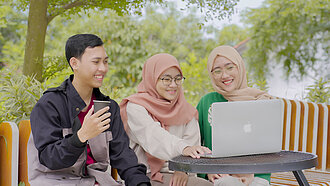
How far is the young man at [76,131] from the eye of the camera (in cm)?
192

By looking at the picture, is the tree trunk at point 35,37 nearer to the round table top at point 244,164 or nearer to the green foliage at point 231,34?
the round table top at point 244,164

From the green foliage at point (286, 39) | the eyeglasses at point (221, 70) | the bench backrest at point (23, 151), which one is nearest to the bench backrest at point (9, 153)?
the bench backrest at point (23, 151)

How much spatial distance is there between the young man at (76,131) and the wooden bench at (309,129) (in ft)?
7.03

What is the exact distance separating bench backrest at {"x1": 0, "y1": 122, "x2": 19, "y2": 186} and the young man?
0.15 meters

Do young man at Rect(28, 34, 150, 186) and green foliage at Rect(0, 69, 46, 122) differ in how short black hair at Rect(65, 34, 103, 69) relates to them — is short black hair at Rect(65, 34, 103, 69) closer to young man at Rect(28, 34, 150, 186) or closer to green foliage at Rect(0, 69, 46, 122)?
young man at Rect(28, 34, 150, 186)

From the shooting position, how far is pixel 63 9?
3.61 metres

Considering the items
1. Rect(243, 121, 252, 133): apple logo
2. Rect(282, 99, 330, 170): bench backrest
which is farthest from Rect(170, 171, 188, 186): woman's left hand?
Rect(282, 99, 330, 170): bench backrest

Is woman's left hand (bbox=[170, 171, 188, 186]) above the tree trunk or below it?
below

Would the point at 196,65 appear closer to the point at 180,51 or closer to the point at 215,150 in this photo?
the point at 180,51

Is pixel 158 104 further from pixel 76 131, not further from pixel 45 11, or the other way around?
pixel 45 11

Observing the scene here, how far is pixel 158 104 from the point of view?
253 cm

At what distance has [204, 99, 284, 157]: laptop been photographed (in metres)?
1.88

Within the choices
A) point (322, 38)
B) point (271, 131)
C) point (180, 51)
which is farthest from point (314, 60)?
point (271, 131)

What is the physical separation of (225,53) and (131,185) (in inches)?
46.9
